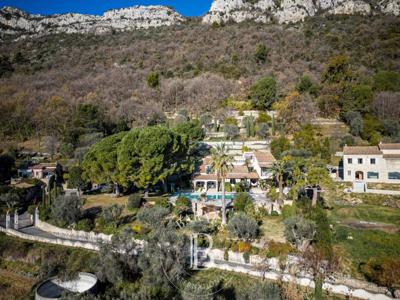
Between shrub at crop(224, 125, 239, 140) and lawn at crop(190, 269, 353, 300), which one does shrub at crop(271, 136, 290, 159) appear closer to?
shrub at crop(224, 125, 239, 140)

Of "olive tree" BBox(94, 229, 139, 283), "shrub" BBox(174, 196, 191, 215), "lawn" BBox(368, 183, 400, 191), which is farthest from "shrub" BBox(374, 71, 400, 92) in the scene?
"olive tree" BBox(94, 229, 139, 283)

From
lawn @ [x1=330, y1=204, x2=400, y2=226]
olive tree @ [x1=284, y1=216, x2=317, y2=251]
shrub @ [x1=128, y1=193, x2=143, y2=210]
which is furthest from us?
shrub @ [x1=128, y1=193, x2=143, y2=210]

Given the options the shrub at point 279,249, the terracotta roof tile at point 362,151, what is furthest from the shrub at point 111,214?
the terracotta roof tile at point 362,151

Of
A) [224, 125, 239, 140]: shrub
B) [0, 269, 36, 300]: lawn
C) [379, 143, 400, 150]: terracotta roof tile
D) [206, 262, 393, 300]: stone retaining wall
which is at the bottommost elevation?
[0, 269, 36, 300]: lawn

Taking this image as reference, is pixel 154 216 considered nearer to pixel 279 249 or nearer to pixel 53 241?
pixel 53 241

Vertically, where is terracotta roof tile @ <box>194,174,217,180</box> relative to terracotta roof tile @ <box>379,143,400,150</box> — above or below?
below

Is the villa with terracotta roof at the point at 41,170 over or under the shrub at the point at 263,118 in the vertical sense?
under

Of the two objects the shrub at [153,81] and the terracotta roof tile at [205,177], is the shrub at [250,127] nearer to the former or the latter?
the terracotta roof tile at [205,177]
